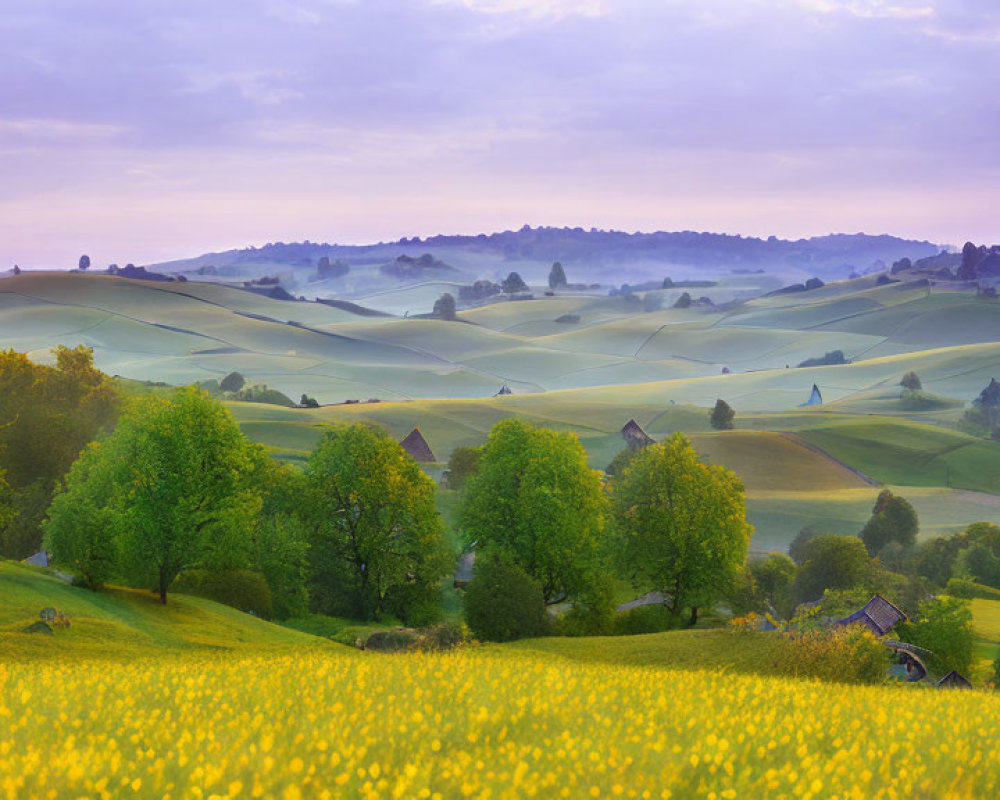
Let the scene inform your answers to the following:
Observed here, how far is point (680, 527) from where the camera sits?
64.6 metres

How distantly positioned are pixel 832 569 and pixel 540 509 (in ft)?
111

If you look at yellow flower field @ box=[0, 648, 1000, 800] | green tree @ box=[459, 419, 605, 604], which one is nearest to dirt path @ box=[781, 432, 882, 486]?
green tree @ box=[459, 419, 605, 604]

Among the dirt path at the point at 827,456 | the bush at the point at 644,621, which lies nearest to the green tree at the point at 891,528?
the dirt path at the point at 827,456

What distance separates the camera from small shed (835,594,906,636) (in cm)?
5884

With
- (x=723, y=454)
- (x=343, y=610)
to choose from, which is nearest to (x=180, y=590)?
(x=343, y=610)

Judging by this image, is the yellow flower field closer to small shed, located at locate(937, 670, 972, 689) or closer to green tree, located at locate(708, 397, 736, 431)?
A: small shed, located at locate(937, 670, 972, 689)

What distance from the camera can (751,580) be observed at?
77.2 m

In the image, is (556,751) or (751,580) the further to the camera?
(751,580)

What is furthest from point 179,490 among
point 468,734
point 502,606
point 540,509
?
point 468,734

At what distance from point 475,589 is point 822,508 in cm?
8192

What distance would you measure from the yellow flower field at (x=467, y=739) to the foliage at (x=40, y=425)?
61709mm

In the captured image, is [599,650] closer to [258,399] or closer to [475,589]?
[475,589]

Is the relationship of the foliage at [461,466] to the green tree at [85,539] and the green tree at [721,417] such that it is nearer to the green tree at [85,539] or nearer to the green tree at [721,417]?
the green tree at [85,539]

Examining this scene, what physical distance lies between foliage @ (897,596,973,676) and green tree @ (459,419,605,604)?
71.1 feet
